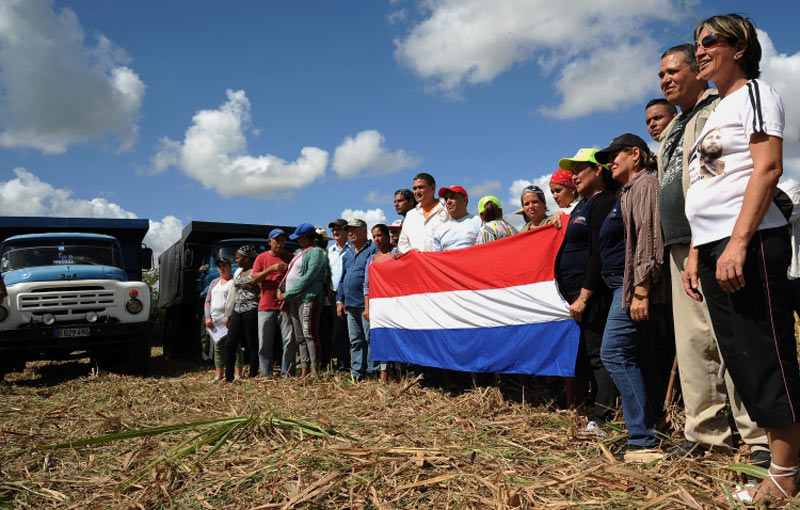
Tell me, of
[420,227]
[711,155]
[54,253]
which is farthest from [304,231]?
[711,155]

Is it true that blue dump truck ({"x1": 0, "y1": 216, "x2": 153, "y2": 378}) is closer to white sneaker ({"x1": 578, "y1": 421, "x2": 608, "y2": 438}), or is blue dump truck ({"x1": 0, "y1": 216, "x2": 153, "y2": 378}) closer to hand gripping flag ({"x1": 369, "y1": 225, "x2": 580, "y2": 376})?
hand gripping flag ({"x1": 369, "y1": 225, "x2": 580, "y2": 376})

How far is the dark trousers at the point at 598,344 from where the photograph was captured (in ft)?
13.3

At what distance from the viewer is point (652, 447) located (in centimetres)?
356

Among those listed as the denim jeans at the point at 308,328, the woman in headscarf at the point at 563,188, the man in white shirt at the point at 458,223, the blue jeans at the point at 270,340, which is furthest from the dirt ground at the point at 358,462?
the blue jeans at the point at 270,340

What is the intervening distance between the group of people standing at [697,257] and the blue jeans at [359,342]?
2.45 m

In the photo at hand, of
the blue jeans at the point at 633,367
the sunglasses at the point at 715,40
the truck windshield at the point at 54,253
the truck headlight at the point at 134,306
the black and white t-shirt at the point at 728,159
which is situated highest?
the truck windshield at the point at 54,253

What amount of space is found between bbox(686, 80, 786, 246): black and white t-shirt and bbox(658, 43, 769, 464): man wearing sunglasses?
346 mm

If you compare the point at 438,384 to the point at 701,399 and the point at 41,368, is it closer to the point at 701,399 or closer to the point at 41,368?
the point at 701,399

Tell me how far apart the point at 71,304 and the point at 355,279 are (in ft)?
16.0

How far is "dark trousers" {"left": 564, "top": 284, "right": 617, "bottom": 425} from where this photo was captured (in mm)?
4059

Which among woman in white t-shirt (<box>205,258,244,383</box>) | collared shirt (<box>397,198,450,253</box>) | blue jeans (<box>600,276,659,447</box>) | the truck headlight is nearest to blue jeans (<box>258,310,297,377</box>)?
woman in white t-shirt (<box>205,258,244,383</box>)

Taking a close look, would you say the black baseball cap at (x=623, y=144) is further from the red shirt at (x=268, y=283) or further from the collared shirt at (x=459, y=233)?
the red shirt at (x=268, y=283)

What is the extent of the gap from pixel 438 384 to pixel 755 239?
429 centimetres

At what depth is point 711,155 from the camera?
8.82 ft
